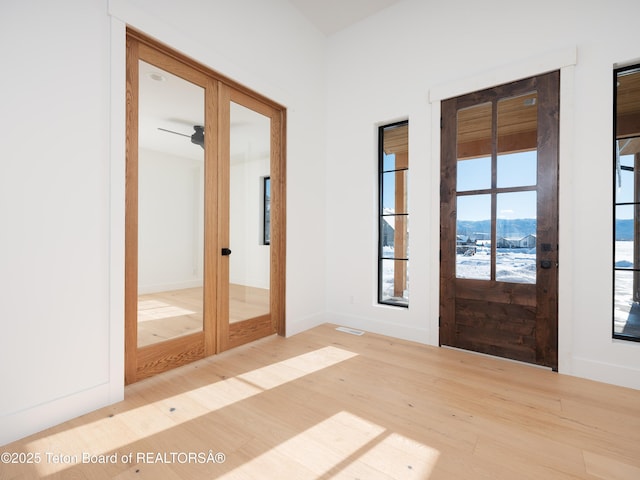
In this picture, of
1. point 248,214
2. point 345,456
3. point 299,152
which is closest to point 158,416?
Result: point 345,456

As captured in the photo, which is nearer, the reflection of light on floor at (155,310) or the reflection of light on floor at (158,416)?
the reflection of light on floor at (158,416)

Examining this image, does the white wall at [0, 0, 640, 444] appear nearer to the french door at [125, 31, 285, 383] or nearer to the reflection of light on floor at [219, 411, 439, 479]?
the french door at [125, 31, 285, 383]

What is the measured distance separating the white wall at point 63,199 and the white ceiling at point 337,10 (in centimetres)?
163

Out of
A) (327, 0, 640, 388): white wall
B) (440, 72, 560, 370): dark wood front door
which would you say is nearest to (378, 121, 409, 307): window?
(327, 0, 640, 388): white wall

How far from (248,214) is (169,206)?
0.81 metres

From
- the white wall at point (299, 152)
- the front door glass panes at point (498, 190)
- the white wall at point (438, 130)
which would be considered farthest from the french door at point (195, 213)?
the front door glass panes at point (498, 190)

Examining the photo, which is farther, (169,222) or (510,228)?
(510,228)

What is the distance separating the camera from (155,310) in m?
2.40

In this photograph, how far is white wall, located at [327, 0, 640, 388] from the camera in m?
2.43

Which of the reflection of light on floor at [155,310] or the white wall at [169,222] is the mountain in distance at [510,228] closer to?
the white wall at [169,222]

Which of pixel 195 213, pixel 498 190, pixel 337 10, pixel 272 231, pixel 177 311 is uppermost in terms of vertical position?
pixel 337 10

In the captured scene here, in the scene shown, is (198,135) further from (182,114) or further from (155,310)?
(155,310)

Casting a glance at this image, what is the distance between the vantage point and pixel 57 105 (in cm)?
182

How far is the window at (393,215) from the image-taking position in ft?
11.7
